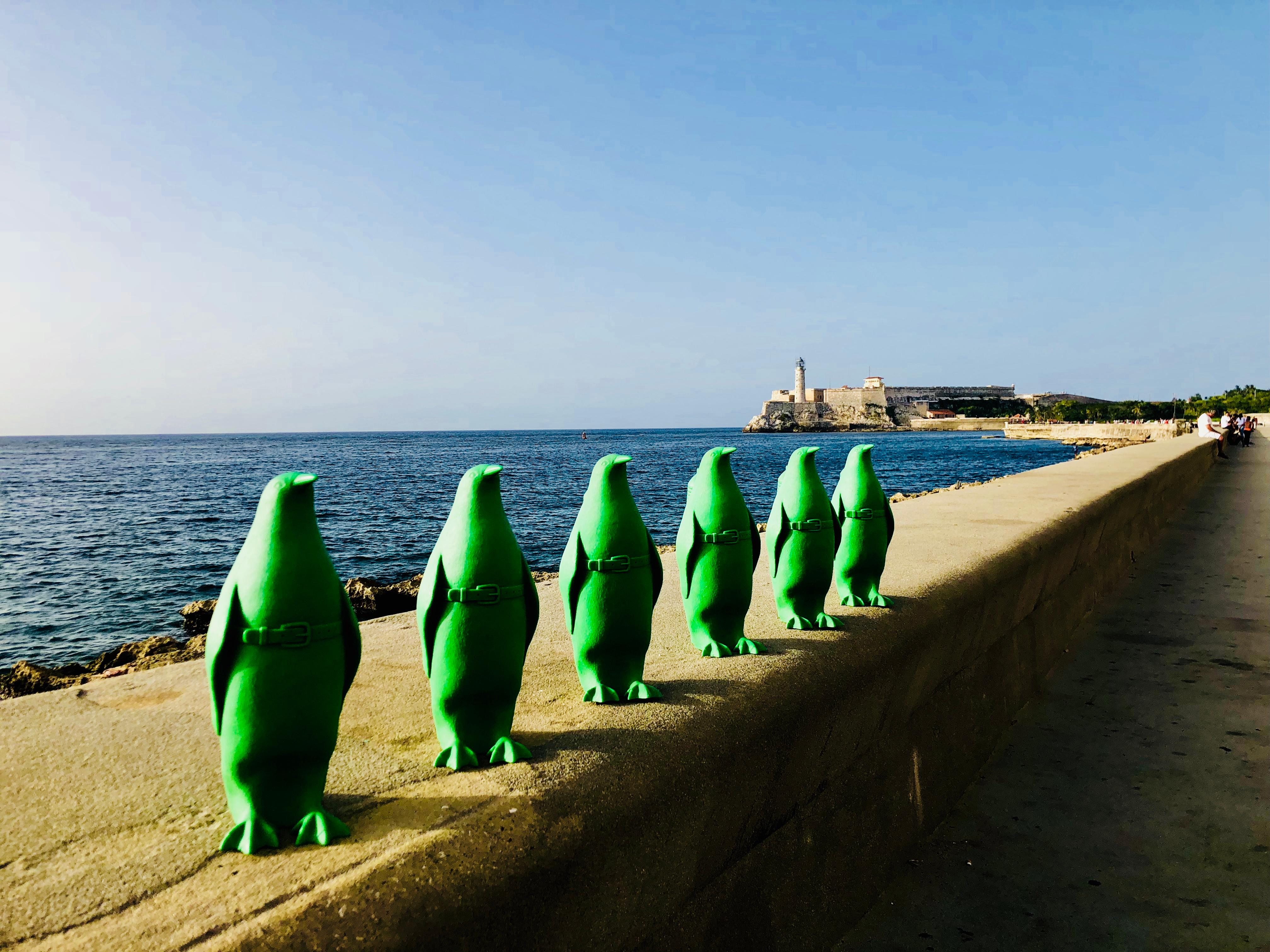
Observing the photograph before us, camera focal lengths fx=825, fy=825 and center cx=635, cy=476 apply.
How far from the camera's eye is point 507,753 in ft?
7.80

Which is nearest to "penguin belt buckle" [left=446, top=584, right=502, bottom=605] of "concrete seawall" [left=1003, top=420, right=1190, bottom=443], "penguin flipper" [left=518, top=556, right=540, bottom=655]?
"penguin flipper" [left=518, top=556, right=540, bottom=655]

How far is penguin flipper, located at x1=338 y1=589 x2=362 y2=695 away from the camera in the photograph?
6.94ft

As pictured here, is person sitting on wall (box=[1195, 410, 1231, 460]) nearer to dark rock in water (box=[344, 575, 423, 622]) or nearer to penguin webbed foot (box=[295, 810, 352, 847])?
dark rock in water (box=[344, 575, 423, 622])

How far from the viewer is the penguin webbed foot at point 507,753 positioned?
2.37m

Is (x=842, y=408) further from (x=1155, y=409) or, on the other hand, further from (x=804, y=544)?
(x=804, y=544)

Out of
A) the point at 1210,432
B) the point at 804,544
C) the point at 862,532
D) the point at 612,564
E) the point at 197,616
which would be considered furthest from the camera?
the point at 1210,432

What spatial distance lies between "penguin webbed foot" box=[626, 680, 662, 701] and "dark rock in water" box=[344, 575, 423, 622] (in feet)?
24.7

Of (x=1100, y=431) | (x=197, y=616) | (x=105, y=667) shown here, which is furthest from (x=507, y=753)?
(x=1100, y=431)

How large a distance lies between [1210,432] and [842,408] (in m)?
111

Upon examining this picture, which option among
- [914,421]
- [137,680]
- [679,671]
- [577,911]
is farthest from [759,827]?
[914,421]

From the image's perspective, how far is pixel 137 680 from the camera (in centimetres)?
359

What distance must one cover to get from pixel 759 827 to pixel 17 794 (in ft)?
7.38

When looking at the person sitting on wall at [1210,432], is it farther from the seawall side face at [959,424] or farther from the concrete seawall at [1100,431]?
the seawall side face at [959,424]

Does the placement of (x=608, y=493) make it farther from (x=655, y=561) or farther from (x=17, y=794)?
(x=17, y=794)
